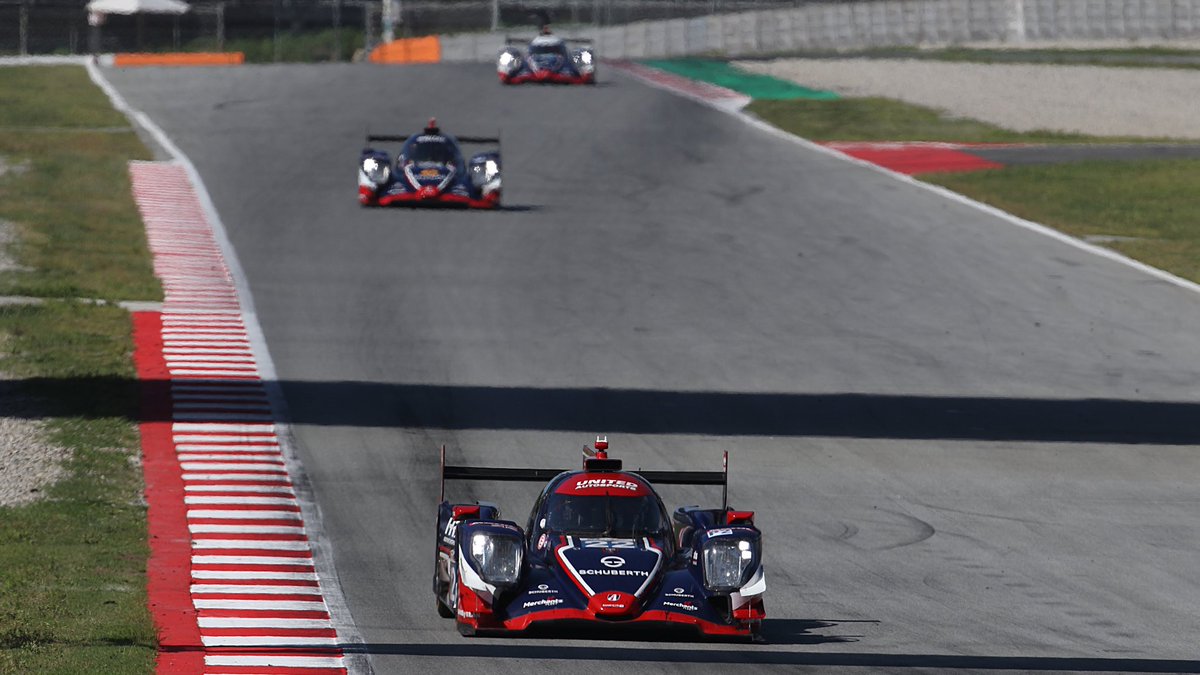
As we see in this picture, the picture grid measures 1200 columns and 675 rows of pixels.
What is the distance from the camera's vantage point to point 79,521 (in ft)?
61.3

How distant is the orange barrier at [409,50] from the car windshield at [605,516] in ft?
206

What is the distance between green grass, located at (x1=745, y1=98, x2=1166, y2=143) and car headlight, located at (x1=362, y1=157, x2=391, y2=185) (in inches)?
669

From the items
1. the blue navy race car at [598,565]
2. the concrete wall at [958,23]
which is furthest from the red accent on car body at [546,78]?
the blue navy race car at [598,565]

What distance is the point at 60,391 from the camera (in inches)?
960

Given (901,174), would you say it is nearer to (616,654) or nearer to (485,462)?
(485,462)

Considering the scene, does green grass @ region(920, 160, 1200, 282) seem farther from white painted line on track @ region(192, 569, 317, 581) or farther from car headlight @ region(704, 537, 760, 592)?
white painted line on track @ region(192, 569, 317, 581)

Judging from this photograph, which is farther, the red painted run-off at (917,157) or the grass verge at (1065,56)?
the grass verge at (1065,56)

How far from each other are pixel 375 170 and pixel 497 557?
24.2 meters

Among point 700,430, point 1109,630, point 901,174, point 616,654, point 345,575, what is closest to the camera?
point 616,654

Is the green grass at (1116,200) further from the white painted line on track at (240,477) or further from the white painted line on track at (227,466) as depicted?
the white painted line on track at (240,477)

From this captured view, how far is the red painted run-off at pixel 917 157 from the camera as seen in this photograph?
46.8 m

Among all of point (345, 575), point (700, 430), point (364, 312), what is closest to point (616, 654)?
point (345, 575)

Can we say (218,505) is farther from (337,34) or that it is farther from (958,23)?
(958,23)

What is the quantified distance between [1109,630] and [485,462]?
8.39 metres
